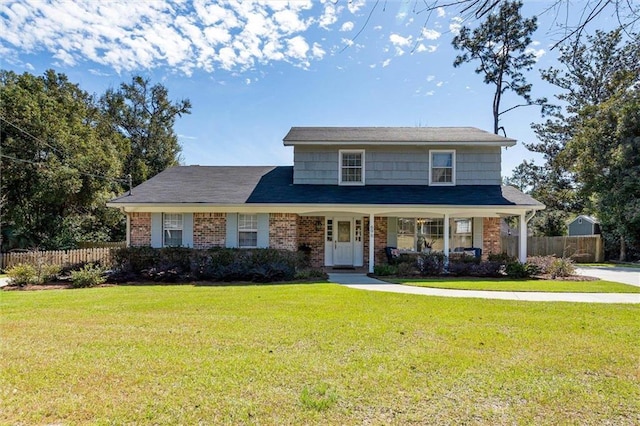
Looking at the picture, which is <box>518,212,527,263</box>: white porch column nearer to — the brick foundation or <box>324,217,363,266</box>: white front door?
the brick foundation

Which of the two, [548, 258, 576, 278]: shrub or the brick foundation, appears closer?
[548, 258, 576, 278]: shrub

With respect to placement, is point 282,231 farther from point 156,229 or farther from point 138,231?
point 138,231

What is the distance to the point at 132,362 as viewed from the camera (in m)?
4.01

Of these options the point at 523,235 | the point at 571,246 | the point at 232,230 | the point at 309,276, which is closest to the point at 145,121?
the point at 232,230

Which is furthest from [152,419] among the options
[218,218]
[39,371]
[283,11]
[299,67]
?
[299,67]

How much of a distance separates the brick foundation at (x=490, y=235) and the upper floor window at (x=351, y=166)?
534 centimetres

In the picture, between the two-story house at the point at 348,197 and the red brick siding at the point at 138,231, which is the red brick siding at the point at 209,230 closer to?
the two-story house at the point at 348,197

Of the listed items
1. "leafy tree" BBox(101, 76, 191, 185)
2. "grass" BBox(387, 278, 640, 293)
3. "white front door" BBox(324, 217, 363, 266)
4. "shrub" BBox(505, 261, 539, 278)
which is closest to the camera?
"grass" BBox(387, 278, 640, 293)

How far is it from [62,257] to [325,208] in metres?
9.42

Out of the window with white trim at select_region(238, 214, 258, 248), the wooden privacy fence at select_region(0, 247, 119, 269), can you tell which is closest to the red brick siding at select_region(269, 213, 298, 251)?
the window with white trim at select_region(238, 214, 258, 248)

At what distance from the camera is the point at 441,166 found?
1498 centimetres

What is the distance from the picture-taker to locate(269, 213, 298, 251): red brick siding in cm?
1367

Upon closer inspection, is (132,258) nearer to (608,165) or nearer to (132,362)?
(132,362)

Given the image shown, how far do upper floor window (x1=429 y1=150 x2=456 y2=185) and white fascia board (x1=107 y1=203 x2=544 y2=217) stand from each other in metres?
1.94
